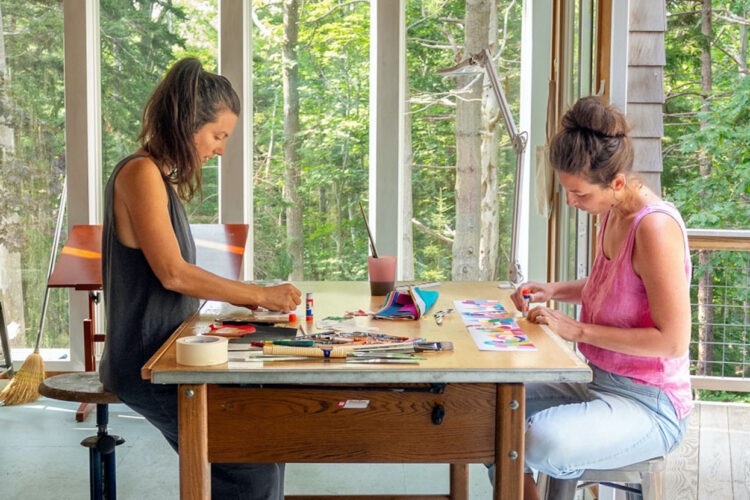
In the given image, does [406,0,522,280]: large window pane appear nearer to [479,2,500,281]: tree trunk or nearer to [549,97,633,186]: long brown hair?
[479,2,500,281]: tree trunk

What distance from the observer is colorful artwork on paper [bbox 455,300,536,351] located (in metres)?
1.74

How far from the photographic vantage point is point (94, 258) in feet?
12.4

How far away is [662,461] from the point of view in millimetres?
1820

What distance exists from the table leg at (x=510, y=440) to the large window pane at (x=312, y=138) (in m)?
3.00

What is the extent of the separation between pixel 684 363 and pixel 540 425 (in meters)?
0.44

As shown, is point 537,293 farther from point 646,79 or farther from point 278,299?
point 646,79

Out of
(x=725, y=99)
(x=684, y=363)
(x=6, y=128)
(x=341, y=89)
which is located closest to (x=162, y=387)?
Answer: (x=684, y=363)

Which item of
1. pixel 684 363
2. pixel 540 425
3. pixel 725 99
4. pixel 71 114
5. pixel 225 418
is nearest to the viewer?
pixel 225 418


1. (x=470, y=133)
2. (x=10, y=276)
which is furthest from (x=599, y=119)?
(x=10, y=276)

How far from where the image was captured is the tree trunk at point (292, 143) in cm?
447

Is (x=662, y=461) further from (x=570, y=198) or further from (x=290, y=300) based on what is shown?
(x=290, y=300)

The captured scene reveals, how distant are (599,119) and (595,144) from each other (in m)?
0.06

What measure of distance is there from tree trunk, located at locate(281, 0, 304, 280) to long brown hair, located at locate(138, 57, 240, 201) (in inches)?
95.5

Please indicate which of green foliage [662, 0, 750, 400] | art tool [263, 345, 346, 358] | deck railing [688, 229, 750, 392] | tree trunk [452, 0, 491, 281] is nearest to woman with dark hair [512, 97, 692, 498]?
art tool [263, 345, 346, 358]
